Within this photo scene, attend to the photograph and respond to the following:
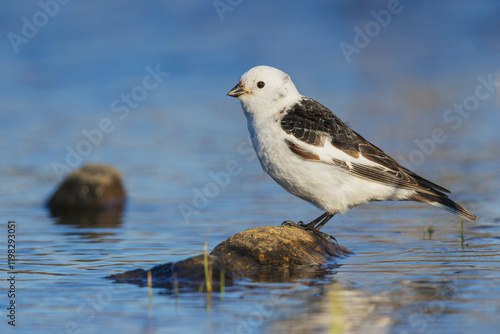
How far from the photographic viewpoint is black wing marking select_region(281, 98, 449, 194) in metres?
7.67

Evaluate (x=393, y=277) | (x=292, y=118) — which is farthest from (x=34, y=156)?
(x=393, y=277)

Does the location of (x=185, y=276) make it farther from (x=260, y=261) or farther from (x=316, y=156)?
(x=316, y=156)

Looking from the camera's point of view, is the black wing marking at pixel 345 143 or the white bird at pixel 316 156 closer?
the white bird at pixel 316 156

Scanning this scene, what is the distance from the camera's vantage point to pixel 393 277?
673 cm

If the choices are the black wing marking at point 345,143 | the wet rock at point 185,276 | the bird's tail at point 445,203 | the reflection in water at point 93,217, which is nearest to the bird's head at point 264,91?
the black wing marking at point 345,143

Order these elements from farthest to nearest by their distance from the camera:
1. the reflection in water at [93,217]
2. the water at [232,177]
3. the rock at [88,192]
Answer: the rock at [88,192] < the reflection in water at [93,217] < the water at [232,177]

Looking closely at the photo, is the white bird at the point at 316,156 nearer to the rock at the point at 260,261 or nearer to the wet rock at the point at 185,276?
the rock at the point at 260,261

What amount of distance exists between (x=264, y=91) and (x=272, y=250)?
1558 mm

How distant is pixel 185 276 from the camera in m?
6.64

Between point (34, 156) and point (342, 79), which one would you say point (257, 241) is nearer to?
point (34, 156)

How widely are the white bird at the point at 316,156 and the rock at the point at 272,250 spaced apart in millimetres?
375

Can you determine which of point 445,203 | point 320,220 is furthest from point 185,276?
point 445,203

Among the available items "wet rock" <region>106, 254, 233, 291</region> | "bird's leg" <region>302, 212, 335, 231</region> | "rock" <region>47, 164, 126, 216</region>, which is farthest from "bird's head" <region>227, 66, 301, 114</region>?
"rock" <region>47, 164, 126, 216</region>

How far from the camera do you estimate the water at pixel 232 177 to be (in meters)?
5.84
